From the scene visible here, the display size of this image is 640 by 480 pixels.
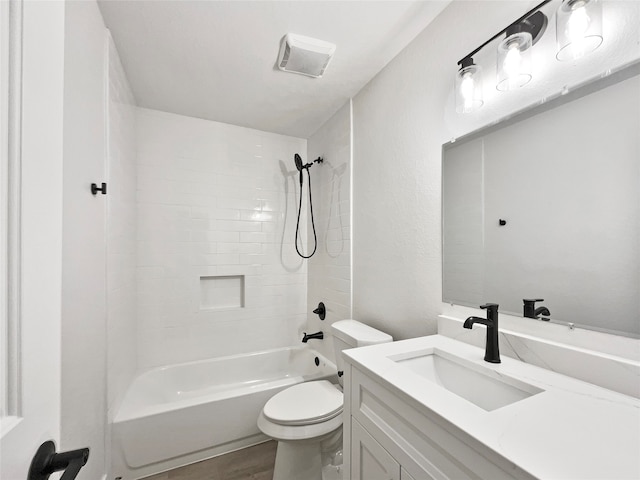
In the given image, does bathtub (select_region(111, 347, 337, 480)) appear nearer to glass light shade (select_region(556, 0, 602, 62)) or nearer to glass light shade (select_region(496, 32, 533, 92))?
glass light shade (select_region(496, 32, 533, 92))

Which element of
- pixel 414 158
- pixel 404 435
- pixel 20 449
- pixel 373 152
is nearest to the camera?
pixel 20 449

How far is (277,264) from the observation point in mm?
2734

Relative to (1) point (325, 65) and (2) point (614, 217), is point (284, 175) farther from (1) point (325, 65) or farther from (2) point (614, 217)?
(2) point (614, 217)

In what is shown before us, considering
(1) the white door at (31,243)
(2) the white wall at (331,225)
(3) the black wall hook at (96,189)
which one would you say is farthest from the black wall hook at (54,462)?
(2) the white wall at (331,225)

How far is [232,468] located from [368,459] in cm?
128

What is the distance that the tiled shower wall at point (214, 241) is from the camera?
2266mm

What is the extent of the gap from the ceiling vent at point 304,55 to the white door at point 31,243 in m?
1.27

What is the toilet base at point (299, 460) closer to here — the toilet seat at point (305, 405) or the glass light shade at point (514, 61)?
the toilet seat at point (305, 405)

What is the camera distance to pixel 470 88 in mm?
1211

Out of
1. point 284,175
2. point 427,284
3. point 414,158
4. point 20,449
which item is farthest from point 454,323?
point 284,175

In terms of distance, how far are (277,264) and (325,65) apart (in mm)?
1707

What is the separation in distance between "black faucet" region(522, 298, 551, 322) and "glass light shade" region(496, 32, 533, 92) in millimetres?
787

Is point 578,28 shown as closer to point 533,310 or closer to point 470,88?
point 470,88

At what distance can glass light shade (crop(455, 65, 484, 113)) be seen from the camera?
1198mm
